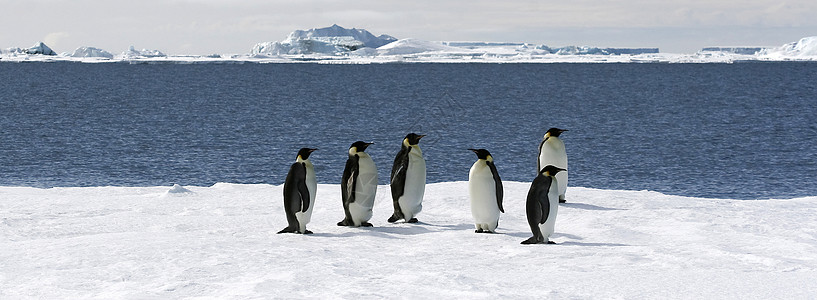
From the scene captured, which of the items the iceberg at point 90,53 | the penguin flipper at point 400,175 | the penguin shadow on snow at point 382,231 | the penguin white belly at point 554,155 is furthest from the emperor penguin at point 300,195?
the iceberg at point 90,53

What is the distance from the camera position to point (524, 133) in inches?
1325

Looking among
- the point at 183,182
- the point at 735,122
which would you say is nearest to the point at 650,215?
the point at 183,182

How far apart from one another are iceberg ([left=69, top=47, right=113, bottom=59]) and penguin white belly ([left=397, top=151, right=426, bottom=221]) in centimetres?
17012

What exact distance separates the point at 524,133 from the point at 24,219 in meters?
25.8

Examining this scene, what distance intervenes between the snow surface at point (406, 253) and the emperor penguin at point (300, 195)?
300mm

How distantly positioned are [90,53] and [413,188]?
174613 mm

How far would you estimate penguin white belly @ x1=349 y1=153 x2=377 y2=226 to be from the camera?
362 inches

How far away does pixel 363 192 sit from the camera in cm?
923

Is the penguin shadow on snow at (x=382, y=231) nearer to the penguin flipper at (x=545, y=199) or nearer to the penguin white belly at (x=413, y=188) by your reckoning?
the penguin white belly at (x=413, y=188)

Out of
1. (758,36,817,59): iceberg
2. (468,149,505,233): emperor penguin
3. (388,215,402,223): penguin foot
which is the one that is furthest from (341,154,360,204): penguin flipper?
(758,36,817,59): iceberg

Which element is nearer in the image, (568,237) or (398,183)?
(568,237)

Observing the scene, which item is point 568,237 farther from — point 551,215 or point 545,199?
point 545,199

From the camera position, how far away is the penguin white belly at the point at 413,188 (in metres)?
9.51

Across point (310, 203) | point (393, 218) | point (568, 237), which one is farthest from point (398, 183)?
point (568, 237)
